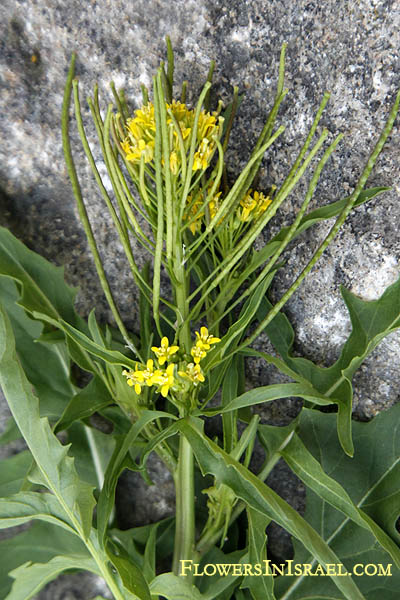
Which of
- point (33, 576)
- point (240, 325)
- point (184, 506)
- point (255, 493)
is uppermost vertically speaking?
point (240, 325)

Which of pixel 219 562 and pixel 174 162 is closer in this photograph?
pixel 174 162

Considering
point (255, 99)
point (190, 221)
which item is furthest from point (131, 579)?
point (255, 99)

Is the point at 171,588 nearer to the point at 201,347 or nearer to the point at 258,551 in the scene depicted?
the point at 258,551

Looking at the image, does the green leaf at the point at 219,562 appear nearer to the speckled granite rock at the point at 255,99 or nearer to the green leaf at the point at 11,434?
the speckled granite rock at the point at 255,99

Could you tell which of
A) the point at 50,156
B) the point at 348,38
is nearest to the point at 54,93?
the point at 50,156

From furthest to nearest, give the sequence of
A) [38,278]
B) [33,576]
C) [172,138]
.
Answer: [38,278] → [33,576] → [172,138]

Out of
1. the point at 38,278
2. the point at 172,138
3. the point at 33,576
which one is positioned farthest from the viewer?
the point at 38,278

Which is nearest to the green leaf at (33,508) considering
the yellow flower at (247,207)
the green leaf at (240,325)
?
the green leaf at (240,325)
